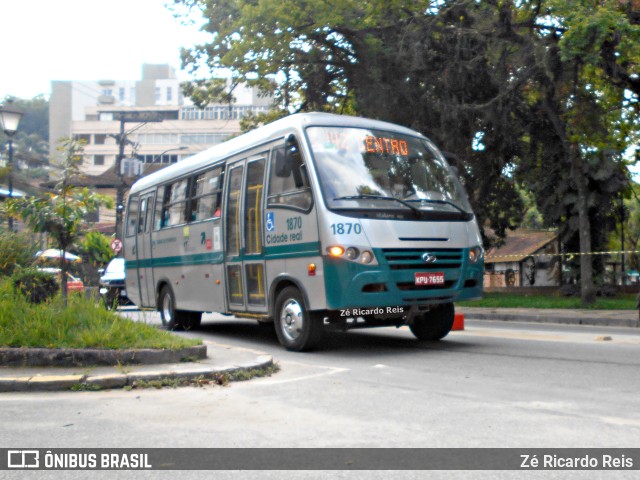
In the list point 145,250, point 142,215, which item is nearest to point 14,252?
point 145,250

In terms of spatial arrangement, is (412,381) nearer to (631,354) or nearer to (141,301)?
(631,354)

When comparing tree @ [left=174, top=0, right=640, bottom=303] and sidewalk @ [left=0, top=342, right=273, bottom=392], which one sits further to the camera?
tree @ [left=174, top=0, right=640, bottom=303]

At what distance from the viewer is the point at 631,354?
9.26 meters

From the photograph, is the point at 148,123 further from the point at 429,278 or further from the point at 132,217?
the point at 429,278

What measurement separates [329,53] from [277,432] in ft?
59.5

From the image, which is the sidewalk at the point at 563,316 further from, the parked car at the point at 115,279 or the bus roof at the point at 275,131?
the parked car at the point at 115,279

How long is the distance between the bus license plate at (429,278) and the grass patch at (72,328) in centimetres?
284

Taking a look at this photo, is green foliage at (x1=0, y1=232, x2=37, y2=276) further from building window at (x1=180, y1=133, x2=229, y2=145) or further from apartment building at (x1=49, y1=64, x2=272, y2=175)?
building window at (x1=180, y1=133, x2=229, y2=145)

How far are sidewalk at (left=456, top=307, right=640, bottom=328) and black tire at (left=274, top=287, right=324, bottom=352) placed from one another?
28.1 ft

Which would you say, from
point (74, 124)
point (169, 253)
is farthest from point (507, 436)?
point (74, 124)

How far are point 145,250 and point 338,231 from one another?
7567 millimetres

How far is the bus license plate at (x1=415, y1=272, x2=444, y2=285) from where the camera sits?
30.9 feet

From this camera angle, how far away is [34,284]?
1048cm

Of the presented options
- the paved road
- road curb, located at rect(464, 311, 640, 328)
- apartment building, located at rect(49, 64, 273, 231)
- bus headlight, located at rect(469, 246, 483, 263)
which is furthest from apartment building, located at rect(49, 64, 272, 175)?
the paved road
